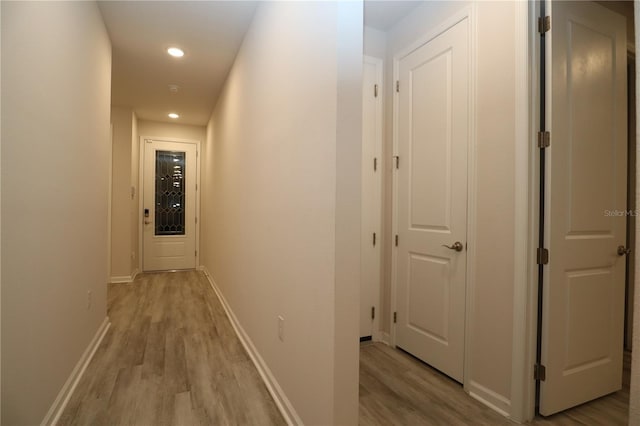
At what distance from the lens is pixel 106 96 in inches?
107

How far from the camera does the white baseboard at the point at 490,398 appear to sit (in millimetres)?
1717

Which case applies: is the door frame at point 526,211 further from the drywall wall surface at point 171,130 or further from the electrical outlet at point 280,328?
the drywall wall surface at point 171,130

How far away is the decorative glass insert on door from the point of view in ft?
18.2

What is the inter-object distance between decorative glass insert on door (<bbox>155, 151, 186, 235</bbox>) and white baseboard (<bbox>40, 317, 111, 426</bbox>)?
10.5 ft

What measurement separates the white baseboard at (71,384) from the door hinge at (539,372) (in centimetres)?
255

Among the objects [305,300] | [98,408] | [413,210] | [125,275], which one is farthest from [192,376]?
[125,275]

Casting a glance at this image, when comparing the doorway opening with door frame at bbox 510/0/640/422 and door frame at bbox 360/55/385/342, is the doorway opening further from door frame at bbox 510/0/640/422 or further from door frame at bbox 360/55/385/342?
door frame at bbox 360/55/385/342

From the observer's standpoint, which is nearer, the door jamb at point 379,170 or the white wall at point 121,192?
the door jamb at point 379,170

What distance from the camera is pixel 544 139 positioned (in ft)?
5.50

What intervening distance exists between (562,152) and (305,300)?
63.8 inches

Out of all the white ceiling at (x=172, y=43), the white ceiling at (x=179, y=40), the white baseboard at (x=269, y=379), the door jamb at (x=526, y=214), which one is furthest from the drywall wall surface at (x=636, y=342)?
the white ceiling at (x=172, y=43)

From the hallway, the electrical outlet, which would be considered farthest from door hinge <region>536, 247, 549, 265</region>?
the hallway

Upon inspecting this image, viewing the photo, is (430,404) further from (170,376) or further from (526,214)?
(170,376)

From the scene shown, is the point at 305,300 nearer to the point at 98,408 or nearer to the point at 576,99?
the point at 98,408
